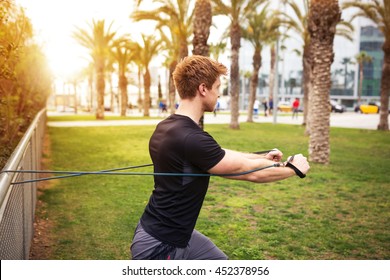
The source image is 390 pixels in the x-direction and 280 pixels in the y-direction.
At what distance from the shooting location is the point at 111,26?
3650 centimetres

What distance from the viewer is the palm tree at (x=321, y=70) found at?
43.0 ft

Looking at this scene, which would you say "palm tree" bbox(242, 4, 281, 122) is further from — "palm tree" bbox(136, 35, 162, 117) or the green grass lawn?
the green grass lawn

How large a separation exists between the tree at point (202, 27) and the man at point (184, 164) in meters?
16.4

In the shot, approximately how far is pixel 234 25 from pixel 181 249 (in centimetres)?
2601

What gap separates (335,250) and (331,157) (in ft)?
30.4

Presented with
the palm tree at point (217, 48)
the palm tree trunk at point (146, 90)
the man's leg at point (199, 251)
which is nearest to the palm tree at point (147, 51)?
the palm tree trunk at point (146, 90)

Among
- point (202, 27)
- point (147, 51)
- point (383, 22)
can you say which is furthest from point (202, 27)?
point (147, 51)

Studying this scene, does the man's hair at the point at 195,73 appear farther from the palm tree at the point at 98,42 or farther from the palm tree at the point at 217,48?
the palm tree at the point at 98,42

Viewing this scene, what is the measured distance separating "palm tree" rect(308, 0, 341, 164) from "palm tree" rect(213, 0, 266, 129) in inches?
487

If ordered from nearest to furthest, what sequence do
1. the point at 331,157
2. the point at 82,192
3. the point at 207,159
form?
the point at 207,159 < the point at 82,192 < the point at 331,157

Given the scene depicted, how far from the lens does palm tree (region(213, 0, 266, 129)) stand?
2608cm

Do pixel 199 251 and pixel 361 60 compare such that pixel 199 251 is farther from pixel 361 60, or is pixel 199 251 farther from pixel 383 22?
pixel 361 60
